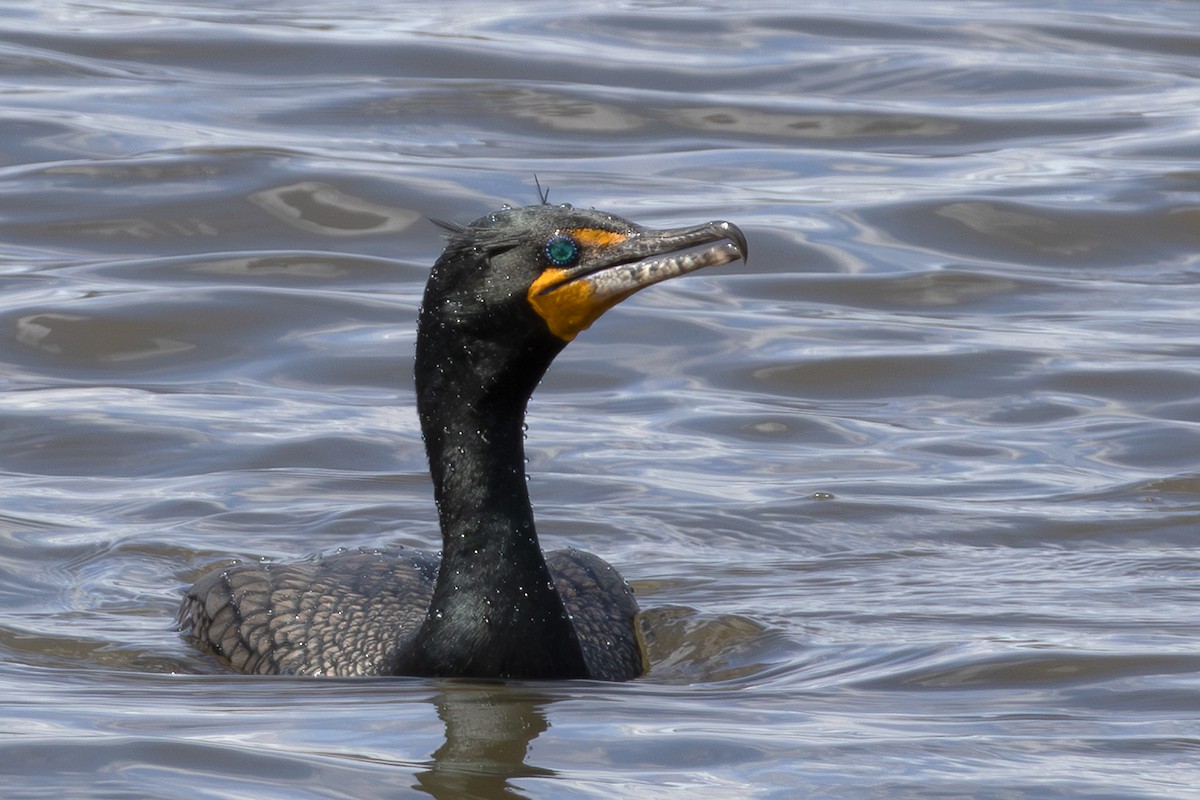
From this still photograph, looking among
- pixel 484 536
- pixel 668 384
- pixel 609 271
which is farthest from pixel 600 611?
pixel 668 384

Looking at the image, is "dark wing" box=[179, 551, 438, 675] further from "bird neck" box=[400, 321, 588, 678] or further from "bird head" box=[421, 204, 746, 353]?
"bird head" box=[421, 204, 746, 353]

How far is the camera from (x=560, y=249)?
5.46m

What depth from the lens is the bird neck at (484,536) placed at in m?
5.70

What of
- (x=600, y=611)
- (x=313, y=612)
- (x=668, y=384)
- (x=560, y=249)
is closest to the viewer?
(x=560, y=249)

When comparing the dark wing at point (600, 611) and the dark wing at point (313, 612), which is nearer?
the dark wing at point (313, 612)

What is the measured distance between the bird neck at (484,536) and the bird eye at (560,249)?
29 cm

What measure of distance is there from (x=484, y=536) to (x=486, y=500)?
9 cm

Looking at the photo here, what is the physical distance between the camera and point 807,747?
4.92 metres

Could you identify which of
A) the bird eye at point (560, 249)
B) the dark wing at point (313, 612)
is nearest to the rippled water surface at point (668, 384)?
the dark wing at point (313, 612)

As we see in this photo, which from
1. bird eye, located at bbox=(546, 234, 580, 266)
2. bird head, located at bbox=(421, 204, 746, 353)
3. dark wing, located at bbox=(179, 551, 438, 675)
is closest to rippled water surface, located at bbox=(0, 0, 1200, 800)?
dark wing, located at bbox=(179, 551, 438, 675)

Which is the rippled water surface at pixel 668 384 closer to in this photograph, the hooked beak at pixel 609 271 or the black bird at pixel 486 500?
the black bird at pixel 486 500

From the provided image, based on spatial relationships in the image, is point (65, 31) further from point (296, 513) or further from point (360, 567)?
point (360, 567)

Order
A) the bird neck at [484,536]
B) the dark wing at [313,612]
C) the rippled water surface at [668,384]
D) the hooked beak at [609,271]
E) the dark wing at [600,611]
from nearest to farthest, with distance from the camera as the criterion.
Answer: the rippled water surface at [668,384]
the hooked beak at [609,271]
the bird neck at [484,536]
the dark wing at [313,612]
the dark wing at [600,611]

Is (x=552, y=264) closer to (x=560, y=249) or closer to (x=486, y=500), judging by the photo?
(x=560, y=249)
